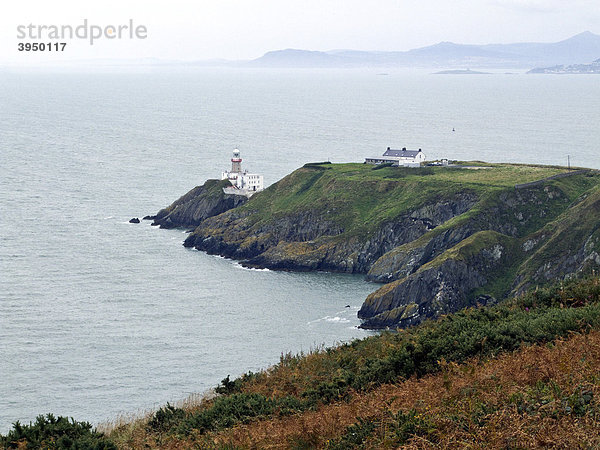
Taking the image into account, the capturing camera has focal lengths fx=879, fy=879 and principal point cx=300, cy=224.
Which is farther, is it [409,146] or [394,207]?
[409,146]

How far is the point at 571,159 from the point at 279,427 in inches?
6329

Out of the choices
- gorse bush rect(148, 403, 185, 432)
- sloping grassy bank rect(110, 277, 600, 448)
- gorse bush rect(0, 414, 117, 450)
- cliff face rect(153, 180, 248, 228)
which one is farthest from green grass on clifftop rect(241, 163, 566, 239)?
gorse bush rect(0, 414, 117, 450)

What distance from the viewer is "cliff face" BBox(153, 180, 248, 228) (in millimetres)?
119062

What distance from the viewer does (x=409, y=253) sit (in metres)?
91.0

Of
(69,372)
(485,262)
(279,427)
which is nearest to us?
(279,427)

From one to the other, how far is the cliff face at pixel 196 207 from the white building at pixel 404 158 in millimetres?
A: 22617

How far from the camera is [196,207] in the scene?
121 m

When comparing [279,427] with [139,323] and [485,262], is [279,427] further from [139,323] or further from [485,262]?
[485,262]

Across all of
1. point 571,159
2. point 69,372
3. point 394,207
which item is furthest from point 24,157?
point 69,372

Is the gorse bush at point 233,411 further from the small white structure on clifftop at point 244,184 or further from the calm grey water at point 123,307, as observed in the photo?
the small white structure on clifftop at point 244,184

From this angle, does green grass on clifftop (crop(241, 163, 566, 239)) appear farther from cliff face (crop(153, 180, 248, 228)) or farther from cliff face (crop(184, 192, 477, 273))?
cliff face (crop(153, 180, 248, 228))

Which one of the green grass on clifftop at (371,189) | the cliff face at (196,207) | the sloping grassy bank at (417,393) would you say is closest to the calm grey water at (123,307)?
the cliff face at (196,207)

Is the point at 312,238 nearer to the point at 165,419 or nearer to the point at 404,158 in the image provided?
the point at 404,158

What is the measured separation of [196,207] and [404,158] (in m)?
30.8
